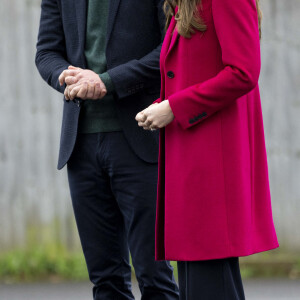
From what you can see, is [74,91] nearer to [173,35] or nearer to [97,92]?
[97,92]

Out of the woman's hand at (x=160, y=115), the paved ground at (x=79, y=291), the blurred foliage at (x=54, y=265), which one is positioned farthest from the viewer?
the blurred foliage at (x=54, y=265)

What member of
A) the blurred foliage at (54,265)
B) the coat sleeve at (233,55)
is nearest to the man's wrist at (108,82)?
the coat sleeve at (233,55)

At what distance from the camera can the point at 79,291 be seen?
5109mm

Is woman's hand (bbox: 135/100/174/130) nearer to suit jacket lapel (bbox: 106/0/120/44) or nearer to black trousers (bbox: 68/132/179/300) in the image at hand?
black trousers (bbox: 68/132/179/300)

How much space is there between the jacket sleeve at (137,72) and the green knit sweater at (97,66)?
0.10 meters

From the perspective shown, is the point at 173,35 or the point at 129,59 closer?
the point at 173,35

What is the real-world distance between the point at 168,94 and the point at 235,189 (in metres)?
0.44

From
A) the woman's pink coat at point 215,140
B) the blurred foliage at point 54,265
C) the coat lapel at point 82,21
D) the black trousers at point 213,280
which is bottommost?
the blurred foliage at point 54,265

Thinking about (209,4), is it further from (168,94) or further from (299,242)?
(299,242)

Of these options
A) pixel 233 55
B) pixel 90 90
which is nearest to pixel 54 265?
pixel 90 90

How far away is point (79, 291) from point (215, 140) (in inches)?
112

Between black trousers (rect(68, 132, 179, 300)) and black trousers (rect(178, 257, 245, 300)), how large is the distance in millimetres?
510

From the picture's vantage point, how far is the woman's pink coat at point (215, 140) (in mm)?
2480

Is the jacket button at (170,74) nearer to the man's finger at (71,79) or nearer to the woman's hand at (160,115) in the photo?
the woman's hand at (160,115)
